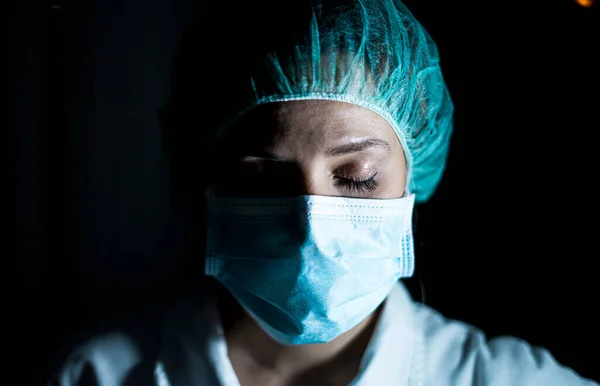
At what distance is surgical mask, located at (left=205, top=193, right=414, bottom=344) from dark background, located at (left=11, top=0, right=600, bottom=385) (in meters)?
0.32

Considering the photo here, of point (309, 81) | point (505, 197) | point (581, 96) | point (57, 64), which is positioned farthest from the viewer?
point (57, 64)

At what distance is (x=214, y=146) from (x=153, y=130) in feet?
2.25

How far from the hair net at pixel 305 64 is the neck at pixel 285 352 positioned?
516 millimetres

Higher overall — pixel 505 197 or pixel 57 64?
pixel 57 64

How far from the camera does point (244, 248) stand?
114 cm

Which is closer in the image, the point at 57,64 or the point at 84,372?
the point at 84,372

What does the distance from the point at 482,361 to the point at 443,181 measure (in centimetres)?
68

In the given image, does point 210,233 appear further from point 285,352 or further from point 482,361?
point 482,361

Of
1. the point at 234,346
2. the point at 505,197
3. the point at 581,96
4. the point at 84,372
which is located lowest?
the point at 84,372

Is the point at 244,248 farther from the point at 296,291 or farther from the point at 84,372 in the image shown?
the point at 84,372

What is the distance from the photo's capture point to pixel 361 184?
3.64 ft

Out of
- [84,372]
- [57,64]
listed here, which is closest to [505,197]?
[84,372]

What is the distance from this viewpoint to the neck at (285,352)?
1244 millimetres

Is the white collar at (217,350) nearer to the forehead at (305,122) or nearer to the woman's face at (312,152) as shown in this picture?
the woman's face at (312,152)
